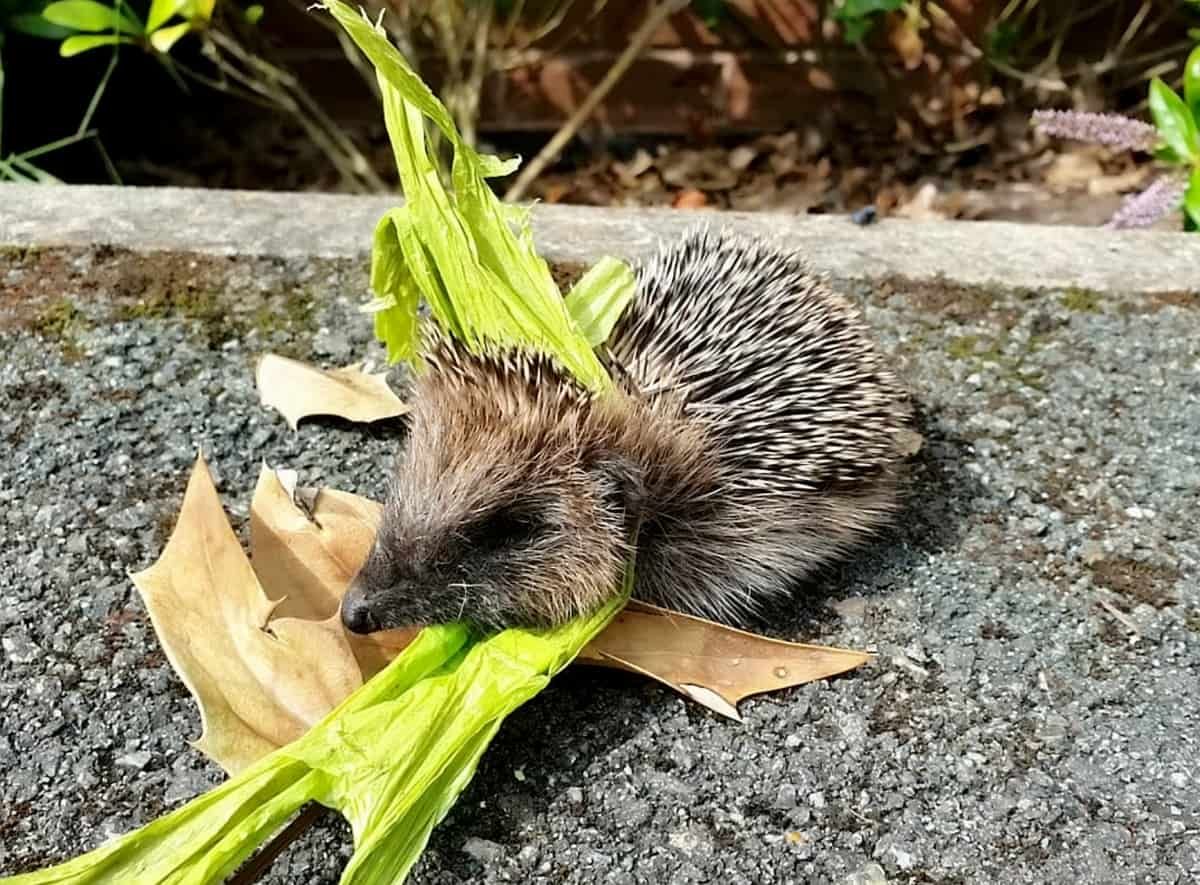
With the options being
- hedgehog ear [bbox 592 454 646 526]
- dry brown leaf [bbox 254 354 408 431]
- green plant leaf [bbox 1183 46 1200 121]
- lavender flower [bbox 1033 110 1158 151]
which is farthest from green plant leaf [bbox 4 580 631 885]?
green plant leaf [bbox 1183 46 1200 121]

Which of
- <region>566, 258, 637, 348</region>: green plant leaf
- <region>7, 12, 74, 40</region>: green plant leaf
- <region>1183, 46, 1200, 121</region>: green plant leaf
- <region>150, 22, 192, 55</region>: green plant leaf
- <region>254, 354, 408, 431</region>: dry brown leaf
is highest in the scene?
<region>150, 22, 192, 55</region>: green plant leaf

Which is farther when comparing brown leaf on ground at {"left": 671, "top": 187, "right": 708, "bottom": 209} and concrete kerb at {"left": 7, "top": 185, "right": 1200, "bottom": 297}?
Result: brown leaf on ground at {"left": 671, "top": 187, "right": 708, "bottom": 209}

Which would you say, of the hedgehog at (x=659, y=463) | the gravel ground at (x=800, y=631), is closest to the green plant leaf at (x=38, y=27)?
the gravel ground at (x=800, y=631)

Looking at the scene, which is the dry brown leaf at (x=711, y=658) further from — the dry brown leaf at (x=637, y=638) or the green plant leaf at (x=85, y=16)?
the green plant leaf at (x=85, y=16)

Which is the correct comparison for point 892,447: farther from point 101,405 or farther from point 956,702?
point 101,405

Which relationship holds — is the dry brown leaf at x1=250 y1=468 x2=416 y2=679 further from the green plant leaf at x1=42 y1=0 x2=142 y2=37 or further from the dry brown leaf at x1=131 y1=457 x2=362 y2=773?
the green plant leaf at x1=42 y1=0 x2=142 y2=37

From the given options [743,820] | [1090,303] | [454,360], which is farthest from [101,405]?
[1090,303]

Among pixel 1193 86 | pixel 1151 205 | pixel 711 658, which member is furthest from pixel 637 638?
pixel 1193 86
